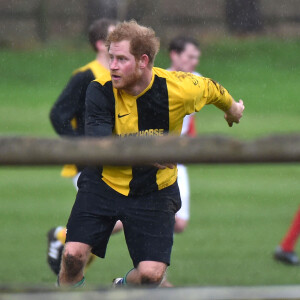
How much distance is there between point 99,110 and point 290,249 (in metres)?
3.01

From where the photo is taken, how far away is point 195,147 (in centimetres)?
351

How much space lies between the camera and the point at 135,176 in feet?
19.2

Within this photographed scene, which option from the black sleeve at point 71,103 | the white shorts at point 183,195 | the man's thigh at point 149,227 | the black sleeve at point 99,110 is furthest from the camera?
the white shorts at point 183,195

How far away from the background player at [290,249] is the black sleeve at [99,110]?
288cm

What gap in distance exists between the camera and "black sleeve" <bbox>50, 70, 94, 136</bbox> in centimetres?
709

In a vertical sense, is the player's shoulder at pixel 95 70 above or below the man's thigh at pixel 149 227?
above

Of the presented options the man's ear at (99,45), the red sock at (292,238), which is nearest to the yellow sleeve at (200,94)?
the man's ear at (99,45)

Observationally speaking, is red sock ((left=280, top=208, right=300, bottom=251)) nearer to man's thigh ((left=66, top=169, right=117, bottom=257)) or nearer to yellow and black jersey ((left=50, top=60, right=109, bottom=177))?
yellow and black jersey ((left=50, top=60, right=109, bottom=177))

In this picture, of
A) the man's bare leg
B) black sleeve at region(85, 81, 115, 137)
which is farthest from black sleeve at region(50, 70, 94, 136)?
the man's bare leg

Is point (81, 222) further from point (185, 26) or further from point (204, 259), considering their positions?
point (185, 26)

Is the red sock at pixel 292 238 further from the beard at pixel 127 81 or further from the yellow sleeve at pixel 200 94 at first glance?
the beard at pixel 127 81

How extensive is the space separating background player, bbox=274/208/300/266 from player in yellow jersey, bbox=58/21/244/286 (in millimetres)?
2397

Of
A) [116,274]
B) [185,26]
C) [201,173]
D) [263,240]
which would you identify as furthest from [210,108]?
[116,274]

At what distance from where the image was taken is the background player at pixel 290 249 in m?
8.09
